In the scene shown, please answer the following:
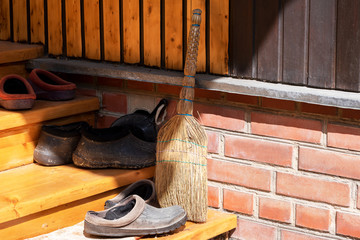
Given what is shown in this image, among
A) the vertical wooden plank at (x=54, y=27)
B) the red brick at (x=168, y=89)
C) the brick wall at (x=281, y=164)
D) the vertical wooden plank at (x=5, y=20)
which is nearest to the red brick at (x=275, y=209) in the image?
the brick wall at (x=281, y=164)

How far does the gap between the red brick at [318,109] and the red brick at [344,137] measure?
5 centimetres

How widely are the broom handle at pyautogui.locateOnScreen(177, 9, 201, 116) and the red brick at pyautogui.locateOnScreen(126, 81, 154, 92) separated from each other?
0.33 meters

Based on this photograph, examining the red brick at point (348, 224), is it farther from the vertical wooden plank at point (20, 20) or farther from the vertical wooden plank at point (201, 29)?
the vertical wooden plank at point (20, 20)

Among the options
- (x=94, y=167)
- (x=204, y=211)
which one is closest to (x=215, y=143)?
(x=204, y=211)

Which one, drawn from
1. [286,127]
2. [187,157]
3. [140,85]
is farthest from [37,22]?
[286,127]

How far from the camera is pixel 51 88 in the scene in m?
2.82

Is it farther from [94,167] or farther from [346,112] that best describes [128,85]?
[346,112]

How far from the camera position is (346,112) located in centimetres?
217

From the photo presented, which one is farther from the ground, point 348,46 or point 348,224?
point 348,46

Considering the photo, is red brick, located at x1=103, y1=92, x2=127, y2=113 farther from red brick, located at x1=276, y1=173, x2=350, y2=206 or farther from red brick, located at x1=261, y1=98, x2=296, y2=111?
red brick, located at x1=276, y1=173, x2=350, y2=206

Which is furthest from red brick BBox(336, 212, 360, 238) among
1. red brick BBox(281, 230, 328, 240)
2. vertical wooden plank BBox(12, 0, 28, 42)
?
vertical wooden plank BBox(12, 0, 28, 42)

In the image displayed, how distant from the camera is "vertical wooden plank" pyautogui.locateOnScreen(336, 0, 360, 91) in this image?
82.9 inches

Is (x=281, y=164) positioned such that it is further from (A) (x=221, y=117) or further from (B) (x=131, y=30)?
(B) (x=131, y=30)

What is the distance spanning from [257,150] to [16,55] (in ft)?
4.23
